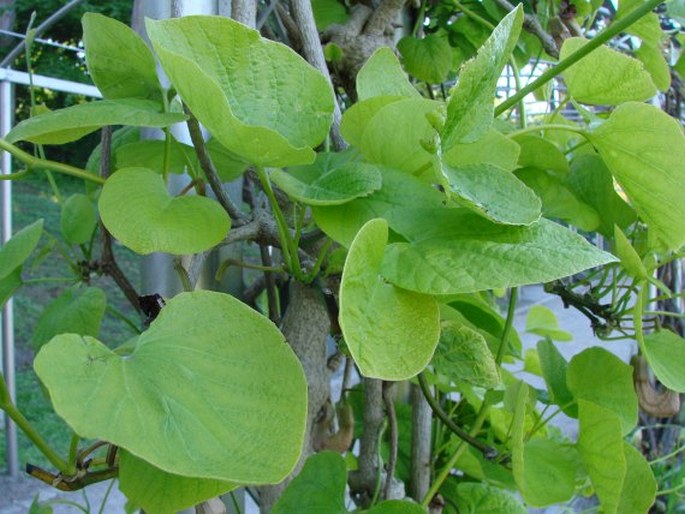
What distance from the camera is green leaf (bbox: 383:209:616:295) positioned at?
0.20 meters

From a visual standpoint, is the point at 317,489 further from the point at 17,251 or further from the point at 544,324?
the point at 544,324

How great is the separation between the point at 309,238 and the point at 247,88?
0.10 m

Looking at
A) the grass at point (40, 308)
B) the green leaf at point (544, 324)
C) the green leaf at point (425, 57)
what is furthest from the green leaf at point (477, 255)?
the grass at point (40, 308)

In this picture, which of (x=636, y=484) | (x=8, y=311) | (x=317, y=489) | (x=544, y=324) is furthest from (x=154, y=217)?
(x=8, y=311)

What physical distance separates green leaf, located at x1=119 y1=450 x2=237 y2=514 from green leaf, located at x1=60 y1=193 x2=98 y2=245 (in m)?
0.19

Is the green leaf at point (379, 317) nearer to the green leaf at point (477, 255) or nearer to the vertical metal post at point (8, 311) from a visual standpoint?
the green leaf at point (477, 255)

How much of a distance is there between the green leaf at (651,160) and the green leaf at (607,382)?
12cm

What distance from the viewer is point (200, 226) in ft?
0.85

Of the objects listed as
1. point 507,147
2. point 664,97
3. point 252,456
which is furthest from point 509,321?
point 664,97

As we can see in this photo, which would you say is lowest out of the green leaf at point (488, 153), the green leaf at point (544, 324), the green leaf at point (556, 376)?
the green leaf at point (544, 324)

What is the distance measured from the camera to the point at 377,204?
9.8 inches

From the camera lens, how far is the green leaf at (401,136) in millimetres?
254

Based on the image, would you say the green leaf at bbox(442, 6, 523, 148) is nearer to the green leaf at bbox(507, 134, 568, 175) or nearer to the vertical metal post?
the green leaf at bbox(507, 134, 568, 175)

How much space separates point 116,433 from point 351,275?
7cm
